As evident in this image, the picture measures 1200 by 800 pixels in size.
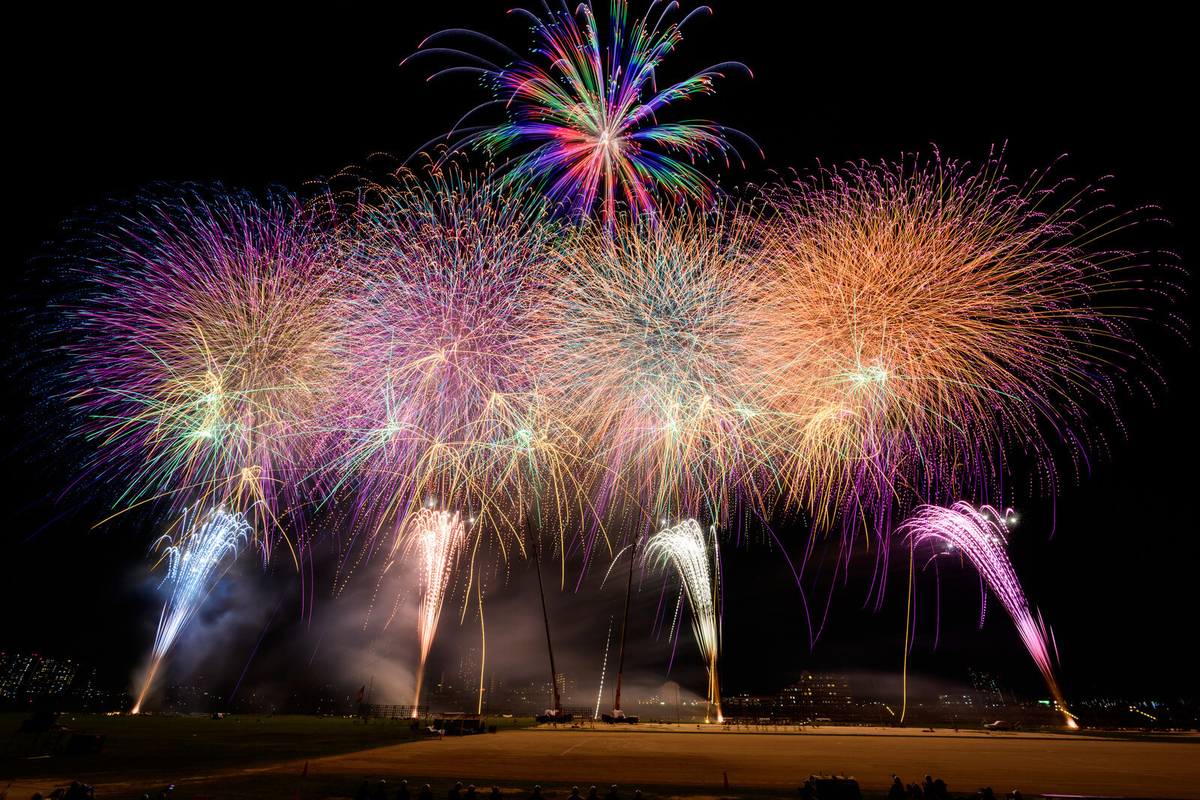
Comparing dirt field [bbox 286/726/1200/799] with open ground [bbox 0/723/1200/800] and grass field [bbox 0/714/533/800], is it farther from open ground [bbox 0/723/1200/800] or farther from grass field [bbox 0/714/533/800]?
grass field [bbox 0/714/533/800]

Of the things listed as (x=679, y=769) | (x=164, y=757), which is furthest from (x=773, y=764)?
(x=164, y=757)

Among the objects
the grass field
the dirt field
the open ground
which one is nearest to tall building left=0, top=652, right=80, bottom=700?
the grass field

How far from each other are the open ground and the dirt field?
0.05m

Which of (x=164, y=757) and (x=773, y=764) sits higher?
(x=773, y=764)

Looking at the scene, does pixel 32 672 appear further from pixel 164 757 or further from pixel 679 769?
pixel 679 769

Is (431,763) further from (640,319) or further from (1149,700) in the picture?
(1149,700)

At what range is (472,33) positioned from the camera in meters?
15.1

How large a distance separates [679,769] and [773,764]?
413 cm

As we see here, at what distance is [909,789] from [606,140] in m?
18.9

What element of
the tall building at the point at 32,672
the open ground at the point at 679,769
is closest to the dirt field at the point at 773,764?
the open ground at the point at 679,769

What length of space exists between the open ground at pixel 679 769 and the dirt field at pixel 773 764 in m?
0.05

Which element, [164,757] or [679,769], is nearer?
[679,769]

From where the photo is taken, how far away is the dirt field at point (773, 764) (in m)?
16.8

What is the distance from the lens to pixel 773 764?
20250 millimetres
